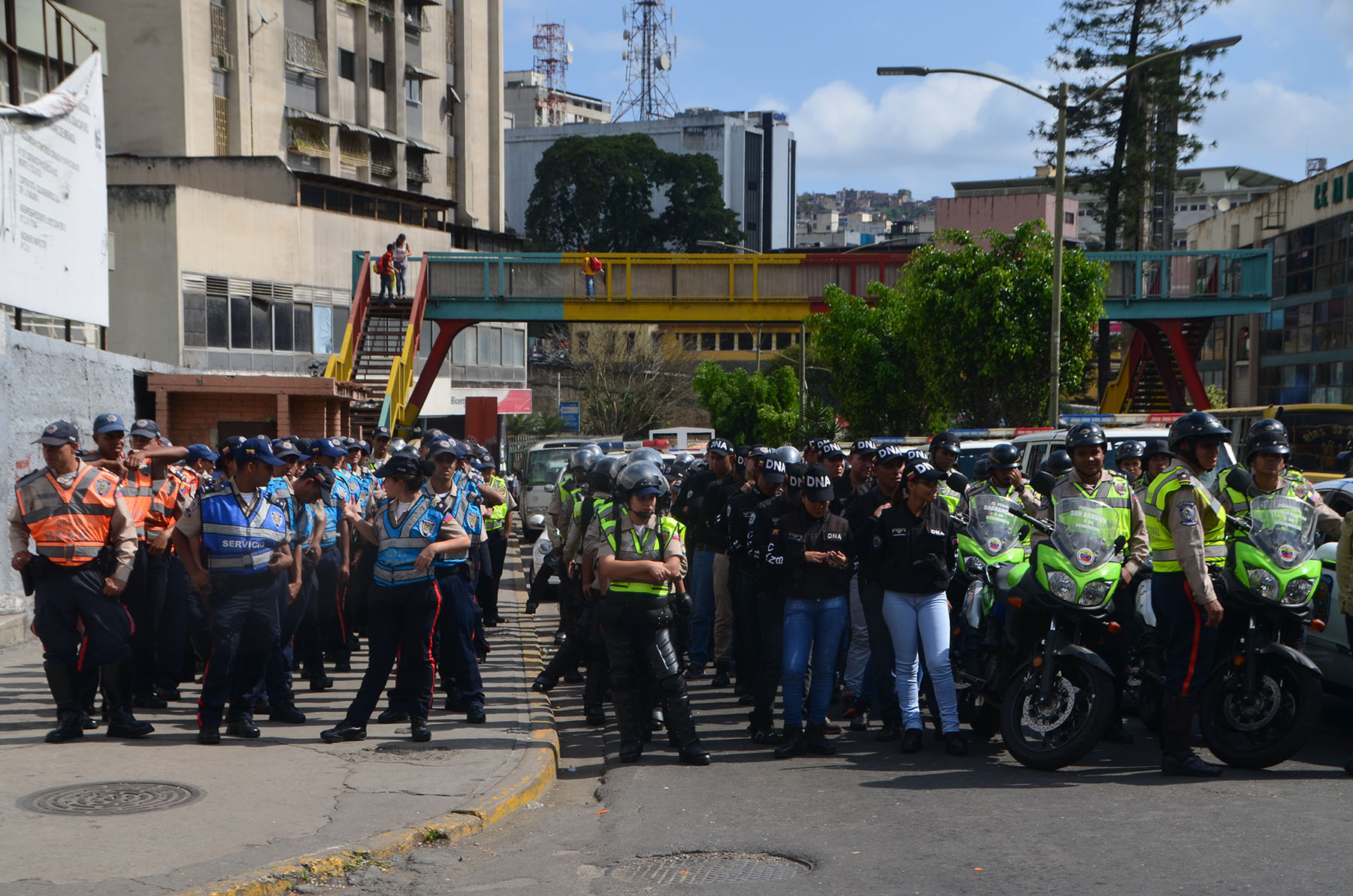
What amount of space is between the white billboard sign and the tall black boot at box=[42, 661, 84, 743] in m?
6.01

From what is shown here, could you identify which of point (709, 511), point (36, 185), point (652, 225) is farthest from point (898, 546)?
point (652, 225)

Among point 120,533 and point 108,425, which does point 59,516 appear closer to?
point 120,533

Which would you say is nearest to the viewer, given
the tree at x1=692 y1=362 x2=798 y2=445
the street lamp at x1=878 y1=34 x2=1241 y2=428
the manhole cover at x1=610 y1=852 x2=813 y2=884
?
the manhole cover at x1=610 y1=852 x2=813 y2=884

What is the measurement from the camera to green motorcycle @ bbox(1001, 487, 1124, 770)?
291 inches

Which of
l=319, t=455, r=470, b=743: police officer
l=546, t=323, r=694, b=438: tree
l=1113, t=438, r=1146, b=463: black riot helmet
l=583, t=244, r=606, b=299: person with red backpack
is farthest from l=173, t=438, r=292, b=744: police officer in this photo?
l=546, t=323, r=694, b=438: tree

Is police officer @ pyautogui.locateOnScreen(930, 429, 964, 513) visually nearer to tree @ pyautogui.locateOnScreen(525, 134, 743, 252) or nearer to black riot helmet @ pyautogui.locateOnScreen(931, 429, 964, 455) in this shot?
black riot helmet @ pyautogui.locateOnScreen(931, 429, 964, 455)

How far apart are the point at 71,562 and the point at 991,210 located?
76.0 meters

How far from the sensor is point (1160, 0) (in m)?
39.0

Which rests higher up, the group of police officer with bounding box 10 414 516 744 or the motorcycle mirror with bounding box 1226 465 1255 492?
the motorcycle mirror with bounding box 1226 465 1255 492

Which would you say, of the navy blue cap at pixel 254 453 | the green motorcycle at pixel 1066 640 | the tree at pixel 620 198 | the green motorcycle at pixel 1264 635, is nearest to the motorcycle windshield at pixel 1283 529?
the green motorcycle at pixel 1264 635

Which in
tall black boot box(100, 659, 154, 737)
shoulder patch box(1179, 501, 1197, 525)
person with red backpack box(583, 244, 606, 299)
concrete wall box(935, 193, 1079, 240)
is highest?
concrete wall box(935, 193, 1079, 240)

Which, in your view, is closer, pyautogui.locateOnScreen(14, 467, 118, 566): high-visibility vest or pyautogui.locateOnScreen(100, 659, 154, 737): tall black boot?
pyautogui.locateOnScreen(14, 467, 118, 566): high-visibility vest

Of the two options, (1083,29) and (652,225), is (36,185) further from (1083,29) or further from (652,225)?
(652,225)

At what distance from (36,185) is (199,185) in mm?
26850
